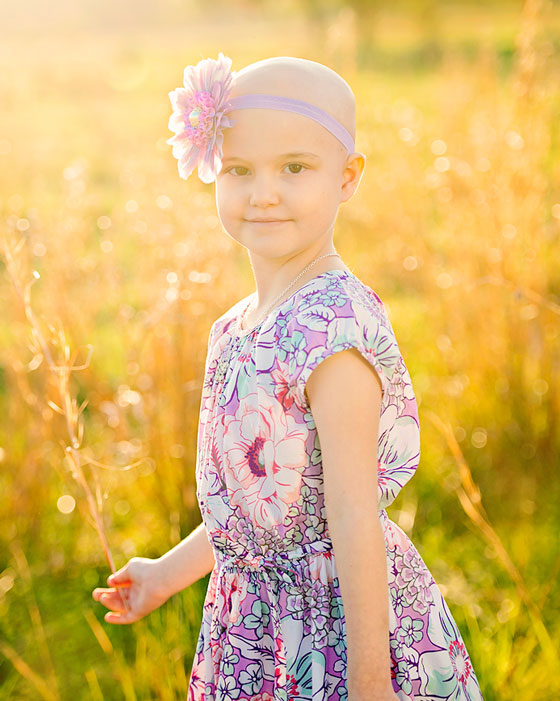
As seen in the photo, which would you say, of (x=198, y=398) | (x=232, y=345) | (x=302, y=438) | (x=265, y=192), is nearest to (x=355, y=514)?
(x=302, y=438)

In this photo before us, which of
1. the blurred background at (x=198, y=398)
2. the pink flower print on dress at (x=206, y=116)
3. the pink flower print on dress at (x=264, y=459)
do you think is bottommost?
the blurred background at (x=198, y=398)

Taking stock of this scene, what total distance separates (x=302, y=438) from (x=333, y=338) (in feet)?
0.55

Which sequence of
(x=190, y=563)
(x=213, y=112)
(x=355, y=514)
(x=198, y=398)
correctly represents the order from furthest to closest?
(x=198, y=398) < (x=190, y=563) < (x=213, y=112) < (x=355, y=514)

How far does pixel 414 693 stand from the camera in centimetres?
129

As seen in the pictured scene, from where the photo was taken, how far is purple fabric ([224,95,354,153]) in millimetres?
1238

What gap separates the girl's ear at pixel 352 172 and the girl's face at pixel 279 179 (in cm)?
2

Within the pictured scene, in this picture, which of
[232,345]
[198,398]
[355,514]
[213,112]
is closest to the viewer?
[355,514]

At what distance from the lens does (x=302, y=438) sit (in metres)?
1.24

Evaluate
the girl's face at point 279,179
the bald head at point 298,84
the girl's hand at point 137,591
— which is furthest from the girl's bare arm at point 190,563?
the bald head at point 298,84

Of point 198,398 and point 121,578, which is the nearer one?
point 121,578

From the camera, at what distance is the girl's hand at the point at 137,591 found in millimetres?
1520

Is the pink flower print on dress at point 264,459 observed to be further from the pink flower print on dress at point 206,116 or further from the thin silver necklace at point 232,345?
the pink flower print on dress at point 206,116

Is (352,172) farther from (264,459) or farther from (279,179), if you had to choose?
(264,459)

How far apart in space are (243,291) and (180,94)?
1.45 m
